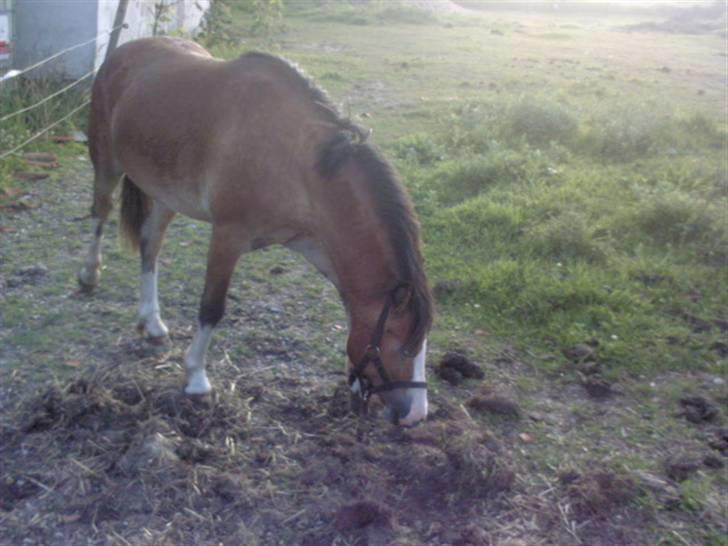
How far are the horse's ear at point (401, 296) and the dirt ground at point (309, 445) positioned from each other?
664mm

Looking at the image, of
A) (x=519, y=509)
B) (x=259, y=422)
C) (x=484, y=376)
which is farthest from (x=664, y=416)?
(x=259, y=422)

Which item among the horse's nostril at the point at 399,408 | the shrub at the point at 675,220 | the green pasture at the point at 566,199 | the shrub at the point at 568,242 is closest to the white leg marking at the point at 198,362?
the horse's nostril at the point at 399,408

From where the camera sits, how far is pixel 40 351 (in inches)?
164

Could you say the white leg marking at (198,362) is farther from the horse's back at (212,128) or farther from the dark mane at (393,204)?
the dark mane at (393,204)

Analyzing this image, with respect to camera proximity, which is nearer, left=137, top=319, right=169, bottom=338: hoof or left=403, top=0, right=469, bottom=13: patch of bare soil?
left=137, top=319, right=169, bottom=338: hoof

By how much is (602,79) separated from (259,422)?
39.8 feet

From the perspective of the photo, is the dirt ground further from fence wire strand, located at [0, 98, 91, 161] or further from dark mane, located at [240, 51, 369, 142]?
fence wire strand, located at [0, 98, 91, 161]

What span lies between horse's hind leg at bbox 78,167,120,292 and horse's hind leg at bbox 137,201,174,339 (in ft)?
1.15

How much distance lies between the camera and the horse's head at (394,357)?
3.15m

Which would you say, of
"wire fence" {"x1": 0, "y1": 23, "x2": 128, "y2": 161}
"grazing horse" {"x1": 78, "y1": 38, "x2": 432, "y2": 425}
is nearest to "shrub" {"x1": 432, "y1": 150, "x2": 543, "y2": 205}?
"grazing horse" {"x1": 78, "y1": 38, "x2": 432, "y2": 425}

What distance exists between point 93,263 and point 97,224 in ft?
0.78

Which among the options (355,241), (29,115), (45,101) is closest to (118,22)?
(45,101)

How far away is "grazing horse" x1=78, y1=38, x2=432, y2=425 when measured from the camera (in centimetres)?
318

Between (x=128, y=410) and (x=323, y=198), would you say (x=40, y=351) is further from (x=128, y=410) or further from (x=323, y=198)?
(x=323, y=198)
